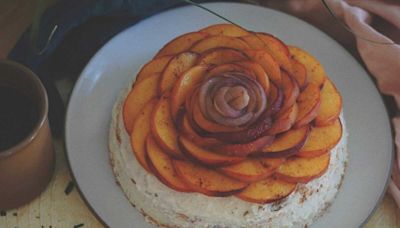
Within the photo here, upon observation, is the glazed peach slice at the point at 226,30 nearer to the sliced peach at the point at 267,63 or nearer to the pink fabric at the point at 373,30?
the sliced peach at the point at 267,63

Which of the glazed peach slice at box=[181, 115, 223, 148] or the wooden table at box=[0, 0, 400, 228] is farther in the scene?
the wooden table at box=[0, 0, 400, 228]

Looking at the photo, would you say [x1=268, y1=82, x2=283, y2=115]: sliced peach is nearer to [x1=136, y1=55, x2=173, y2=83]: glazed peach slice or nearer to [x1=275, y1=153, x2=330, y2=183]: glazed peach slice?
[x1=275, y1=153, x2=330, y2=183]: glazed peach slice

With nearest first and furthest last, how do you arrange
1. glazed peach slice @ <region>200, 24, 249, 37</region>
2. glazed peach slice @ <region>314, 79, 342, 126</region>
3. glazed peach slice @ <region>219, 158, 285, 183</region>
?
glazed peach slice @ <region>219, 158, 285, 183</region>
glazed peach slice @ <region>314, 79, 342, 126</region>
glazed peach slice @ <region>200, 24, 249, 37</region>

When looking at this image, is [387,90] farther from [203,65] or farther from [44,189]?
[44,189]

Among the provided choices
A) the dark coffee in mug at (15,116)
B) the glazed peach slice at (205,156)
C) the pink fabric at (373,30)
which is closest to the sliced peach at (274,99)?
the glazed peach slice at (205,156)

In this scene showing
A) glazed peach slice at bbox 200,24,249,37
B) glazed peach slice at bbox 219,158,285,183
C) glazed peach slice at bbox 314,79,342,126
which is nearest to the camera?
glazed peach slice at bbox 219,158,285,183

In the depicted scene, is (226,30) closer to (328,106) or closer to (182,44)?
(182,44)

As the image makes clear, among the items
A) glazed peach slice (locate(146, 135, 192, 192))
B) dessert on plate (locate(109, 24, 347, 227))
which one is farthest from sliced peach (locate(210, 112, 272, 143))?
glazed peach slice (locate(146, 135, 192, 192))
